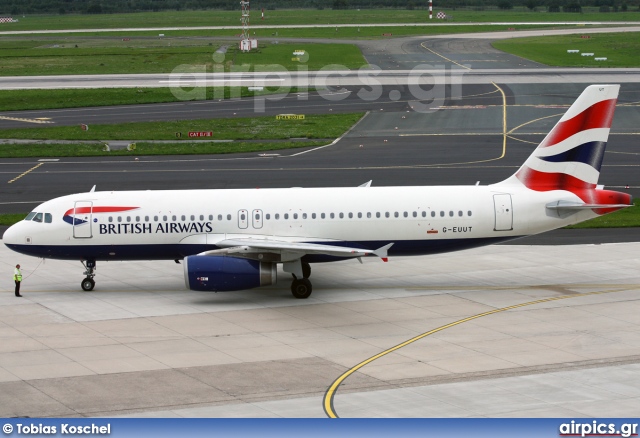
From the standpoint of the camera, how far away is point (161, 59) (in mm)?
142625

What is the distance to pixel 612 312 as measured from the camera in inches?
1507

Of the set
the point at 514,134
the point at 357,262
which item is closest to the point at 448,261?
the point at 357,262

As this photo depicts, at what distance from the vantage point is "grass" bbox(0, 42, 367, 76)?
131750 mm

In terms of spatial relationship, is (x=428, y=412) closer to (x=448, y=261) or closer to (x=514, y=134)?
(x=448, y=261)

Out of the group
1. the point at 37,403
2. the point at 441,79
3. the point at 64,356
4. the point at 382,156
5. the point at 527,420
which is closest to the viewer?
the point at 527,420

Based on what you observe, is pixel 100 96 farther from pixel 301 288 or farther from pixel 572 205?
pixel 572 205

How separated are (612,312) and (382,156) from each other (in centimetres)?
3662

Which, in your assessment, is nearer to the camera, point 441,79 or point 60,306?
point 60,306

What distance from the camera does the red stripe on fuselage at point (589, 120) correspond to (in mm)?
42312

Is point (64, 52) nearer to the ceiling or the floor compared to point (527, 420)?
nearer to the ceiling

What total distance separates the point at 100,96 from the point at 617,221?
6678 cm

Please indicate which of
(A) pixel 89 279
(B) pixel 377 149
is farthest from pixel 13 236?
(B) pixel 377 149

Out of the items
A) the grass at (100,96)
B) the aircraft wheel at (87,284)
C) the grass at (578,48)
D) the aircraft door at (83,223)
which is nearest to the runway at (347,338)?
the aircraft wheel at (87,284)

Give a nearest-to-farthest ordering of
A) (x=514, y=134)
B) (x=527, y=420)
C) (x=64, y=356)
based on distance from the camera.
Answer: (x=527, y=420), (x=64, y=356), (x=514, y=134)
